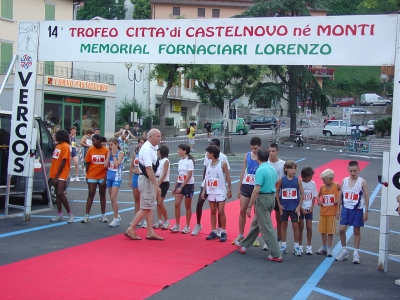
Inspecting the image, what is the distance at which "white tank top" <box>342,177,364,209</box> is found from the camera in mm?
8156

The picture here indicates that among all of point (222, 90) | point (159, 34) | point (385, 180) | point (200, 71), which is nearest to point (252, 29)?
point (159, 34)

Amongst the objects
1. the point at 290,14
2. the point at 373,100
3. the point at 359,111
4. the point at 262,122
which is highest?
the point at 290,14

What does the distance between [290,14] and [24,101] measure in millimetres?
32943

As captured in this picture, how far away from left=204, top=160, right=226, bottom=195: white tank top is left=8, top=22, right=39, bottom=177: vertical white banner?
380 cm

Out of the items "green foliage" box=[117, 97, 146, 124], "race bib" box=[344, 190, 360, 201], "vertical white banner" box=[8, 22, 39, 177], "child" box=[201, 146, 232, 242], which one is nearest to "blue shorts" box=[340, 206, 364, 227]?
"race bib" box=[344, 190, 360, 201]

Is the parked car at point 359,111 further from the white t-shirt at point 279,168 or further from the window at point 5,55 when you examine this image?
the white t-shirt at point 279,168

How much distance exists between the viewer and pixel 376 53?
27.3 feet

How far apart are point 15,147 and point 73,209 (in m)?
2.42

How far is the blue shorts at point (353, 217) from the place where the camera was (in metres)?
8.12

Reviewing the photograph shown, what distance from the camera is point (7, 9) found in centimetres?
3306

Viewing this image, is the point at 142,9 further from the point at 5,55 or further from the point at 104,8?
the point at 5,55

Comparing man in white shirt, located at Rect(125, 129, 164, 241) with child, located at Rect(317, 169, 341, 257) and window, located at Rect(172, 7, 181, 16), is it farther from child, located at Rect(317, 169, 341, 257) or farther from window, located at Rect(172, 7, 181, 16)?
window, located at Rect(172, 7, 181, 16)

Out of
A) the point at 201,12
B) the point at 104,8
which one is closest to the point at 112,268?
the point at 201,12

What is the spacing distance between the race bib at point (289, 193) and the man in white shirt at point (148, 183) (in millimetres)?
2116
